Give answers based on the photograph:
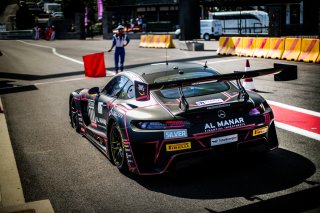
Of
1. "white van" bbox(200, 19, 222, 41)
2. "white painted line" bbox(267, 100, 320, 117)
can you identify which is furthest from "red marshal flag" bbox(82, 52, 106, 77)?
"white van" bbox(200, 19, 222, 41)

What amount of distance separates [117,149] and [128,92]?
852 mm

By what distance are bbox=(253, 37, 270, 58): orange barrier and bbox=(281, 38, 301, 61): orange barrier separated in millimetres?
1357

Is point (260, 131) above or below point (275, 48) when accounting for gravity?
below

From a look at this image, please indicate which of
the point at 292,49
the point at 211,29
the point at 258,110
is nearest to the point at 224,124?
the point at 258,110

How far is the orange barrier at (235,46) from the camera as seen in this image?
74.3 ft

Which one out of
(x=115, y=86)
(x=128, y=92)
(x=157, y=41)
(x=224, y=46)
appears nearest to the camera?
(x=128, y=92)

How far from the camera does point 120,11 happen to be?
2788 inches

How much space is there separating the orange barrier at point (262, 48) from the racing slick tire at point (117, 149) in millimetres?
15619

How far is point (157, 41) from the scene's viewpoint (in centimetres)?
3403

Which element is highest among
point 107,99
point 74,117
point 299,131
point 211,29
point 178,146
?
point 211,29

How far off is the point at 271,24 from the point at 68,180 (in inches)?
1071

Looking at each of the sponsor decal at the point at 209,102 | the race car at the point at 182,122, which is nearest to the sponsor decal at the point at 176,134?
the race car at the point at 182,122

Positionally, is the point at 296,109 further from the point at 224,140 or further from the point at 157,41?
the point at 157,41

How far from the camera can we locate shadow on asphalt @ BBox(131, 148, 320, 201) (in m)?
5.17
